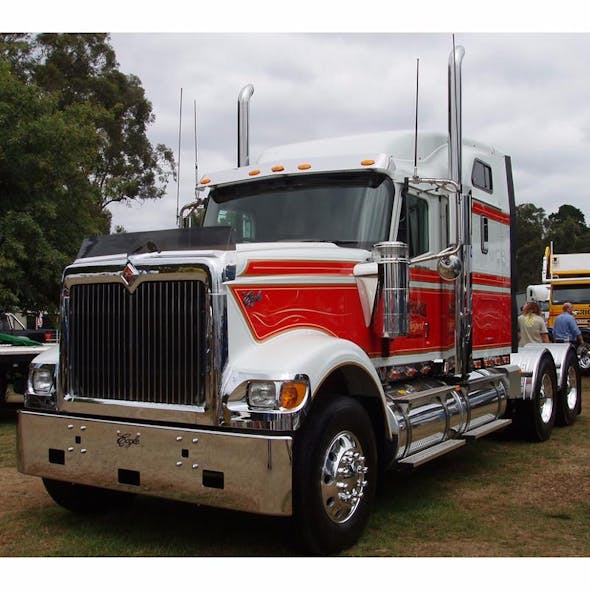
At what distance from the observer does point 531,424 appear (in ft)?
28.8

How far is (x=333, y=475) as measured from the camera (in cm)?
465

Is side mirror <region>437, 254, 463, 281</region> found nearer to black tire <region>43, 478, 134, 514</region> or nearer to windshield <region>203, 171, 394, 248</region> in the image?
windshield <region>203, 171, 394, 248</region>

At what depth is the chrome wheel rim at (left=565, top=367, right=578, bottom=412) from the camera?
10.1m

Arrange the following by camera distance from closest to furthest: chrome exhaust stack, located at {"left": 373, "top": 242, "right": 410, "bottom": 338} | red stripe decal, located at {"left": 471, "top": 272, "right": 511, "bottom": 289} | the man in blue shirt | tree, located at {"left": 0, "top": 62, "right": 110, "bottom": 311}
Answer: chrome exhaust stack, located at {"left": 373, "top": 242, "right": 410, "bottom": 338}, red stripe decal, located at {"left": 471, "top": 272, "right": 511, "bottom": 289}, the man in blue shirt, tree, located at {"left": 0, "top": 62, "right": 110, "bottom": 311}

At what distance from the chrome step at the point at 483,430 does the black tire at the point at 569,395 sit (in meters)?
2.64

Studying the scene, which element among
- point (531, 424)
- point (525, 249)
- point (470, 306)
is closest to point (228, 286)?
point (470, 306)

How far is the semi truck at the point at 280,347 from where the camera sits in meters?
4.44

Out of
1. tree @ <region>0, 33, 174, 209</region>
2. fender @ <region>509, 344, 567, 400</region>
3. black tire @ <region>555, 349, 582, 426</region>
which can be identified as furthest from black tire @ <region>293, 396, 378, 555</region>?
tree @ <region>0, 33, 174, 209</region>

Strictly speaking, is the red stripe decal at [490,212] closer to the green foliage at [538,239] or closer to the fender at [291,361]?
the fender at [291,361]

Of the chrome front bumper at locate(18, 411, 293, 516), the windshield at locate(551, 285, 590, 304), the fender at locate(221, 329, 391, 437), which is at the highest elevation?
the windshield at locate(551, 285, 590, 304)

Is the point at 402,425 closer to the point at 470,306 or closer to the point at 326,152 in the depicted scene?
the point at 470,306

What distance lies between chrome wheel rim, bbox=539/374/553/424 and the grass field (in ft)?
6.19

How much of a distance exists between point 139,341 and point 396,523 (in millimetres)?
2327

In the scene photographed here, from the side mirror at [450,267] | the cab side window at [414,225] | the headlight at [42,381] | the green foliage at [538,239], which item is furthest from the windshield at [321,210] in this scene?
the green foliage at [538,239]
